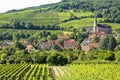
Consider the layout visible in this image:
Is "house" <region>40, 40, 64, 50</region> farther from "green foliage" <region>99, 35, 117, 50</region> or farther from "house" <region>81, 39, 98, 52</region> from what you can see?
"green foliage" <region>99, 35, 117, 50</region>

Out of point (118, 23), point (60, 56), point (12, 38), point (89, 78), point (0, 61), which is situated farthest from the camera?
point (118, 23)

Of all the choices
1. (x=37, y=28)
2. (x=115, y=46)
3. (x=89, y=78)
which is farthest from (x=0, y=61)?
(x=37, y=28)

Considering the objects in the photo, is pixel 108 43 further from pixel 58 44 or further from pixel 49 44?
pixel 49 44

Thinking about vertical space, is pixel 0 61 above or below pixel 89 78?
below

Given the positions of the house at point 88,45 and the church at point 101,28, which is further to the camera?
the church at point 101,28

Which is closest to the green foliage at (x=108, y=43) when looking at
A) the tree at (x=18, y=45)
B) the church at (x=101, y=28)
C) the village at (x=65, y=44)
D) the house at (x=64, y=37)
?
the village at (x=65, y=44)

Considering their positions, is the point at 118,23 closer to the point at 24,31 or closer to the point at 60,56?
the point at 24,31

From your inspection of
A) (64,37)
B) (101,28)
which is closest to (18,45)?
(64,37)

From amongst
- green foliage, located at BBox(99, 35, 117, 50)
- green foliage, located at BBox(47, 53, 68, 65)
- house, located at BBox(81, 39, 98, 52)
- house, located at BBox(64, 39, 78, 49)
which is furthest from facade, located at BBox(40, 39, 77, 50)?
green foliage, located at BBox(47, 53, 68, 65)

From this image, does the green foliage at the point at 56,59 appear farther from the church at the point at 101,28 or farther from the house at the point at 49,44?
the church at the point at 101,28

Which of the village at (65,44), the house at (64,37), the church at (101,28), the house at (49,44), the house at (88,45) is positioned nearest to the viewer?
the house at (88,45)

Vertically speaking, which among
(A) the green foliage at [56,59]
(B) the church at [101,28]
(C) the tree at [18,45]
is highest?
(A) the green foliage at [56,59]
